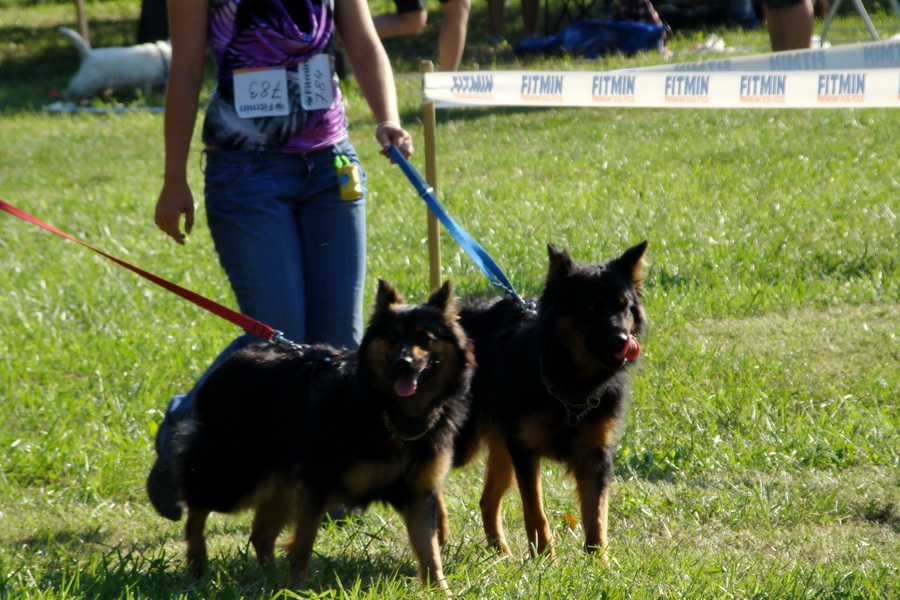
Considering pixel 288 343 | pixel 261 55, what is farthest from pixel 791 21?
pixel 288 343

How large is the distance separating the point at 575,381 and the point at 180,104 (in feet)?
6.11

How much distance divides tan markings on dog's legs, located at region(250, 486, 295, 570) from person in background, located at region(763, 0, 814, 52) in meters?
→ 8.05

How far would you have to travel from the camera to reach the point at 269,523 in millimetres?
4262

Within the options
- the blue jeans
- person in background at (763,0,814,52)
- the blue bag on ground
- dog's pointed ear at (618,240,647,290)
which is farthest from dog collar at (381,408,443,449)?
the blue bag on ground

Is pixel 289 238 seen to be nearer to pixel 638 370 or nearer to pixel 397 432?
pixel 397 432

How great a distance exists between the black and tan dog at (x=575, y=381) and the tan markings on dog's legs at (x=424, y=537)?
17.7 inches

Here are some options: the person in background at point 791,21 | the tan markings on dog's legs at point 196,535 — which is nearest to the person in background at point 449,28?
the person in background at point 791,21

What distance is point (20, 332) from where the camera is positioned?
23.5ft

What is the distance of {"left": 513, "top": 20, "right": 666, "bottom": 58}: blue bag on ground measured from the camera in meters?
15.0

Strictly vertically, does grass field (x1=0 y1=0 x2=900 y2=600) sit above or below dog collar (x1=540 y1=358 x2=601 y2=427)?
below

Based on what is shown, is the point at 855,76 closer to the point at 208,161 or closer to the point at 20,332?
the point at 208,161

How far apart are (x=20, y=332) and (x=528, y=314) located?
4.28 meters

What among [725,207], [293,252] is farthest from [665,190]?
[293,252]

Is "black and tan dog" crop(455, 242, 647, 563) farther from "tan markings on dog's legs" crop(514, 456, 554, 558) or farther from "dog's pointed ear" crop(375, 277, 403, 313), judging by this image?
"dog's pointed ear" crop(375, 277, 403, 313)
